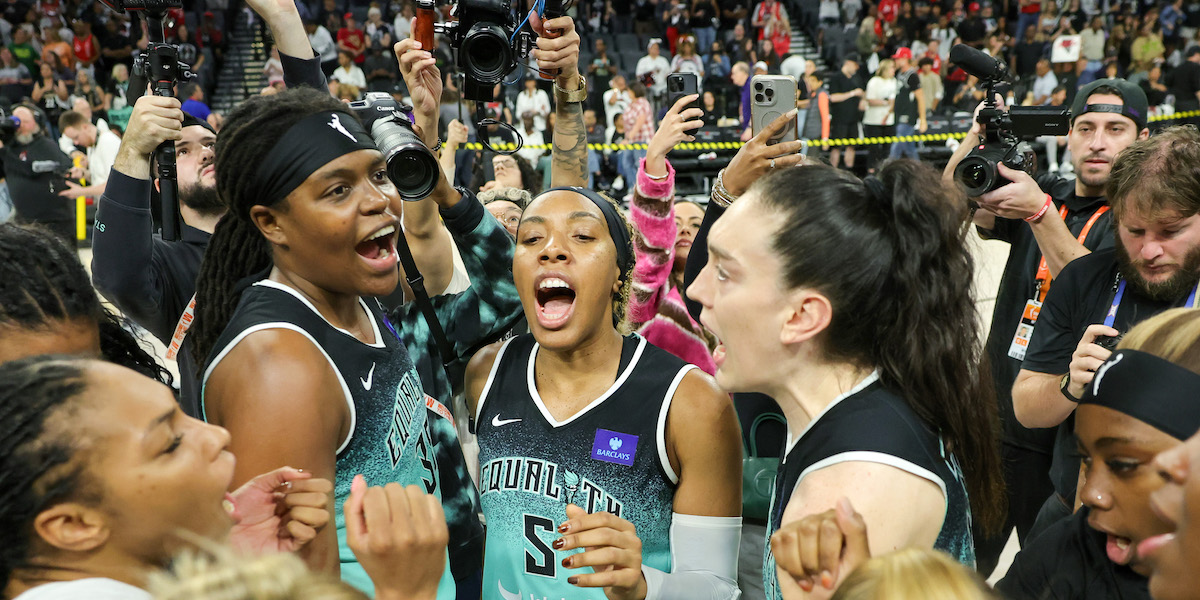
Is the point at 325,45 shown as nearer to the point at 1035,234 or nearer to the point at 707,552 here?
the point at 1035,234

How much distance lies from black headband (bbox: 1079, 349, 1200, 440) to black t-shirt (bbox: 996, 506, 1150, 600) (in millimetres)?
288

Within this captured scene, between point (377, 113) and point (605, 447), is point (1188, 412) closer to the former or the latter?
point (605, 447)

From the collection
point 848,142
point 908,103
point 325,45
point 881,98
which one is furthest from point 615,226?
point 325,45

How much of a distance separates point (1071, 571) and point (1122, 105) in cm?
266

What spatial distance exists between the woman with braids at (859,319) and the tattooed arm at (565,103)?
1.13 m

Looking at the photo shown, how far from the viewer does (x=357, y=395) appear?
5.98 feet

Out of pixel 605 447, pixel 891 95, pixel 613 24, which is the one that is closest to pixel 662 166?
pixel 605 447


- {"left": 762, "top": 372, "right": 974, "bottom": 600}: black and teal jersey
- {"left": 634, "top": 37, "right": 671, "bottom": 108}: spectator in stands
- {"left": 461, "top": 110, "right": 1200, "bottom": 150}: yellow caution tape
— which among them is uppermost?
{"left": 762, "top": 372, "right": 974, "bottom": 600}: black and teal jersey

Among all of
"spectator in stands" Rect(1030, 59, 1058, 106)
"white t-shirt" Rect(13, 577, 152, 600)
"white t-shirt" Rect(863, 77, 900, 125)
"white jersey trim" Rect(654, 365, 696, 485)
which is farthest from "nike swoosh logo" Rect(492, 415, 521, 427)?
"spectator in stands" Rect(1030, 59, 1058, 106)

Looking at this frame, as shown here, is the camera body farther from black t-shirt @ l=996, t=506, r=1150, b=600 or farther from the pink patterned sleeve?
black t-shirt @ l=996, t=506, r=1150, b=600

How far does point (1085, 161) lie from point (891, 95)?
1075cm

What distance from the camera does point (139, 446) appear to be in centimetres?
133

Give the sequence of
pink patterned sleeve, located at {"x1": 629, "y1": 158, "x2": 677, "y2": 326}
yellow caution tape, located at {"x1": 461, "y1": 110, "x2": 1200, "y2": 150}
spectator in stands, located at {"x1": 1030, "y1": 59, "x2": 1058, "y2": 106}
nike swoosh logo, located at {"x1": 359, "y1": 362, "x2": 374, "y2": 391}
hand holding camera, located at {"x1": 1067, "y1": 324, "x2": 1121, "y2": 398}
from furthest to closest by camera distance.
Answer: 1. spectator in stands, located at {"x1": 1030, "y1": 59, "x2": 1058, "y2": 106}
2. yellow caution tape, located at {"x1": 461, "y1": 110, "x2": 1200, "y2": 150}
3. pink patterned sleeve, located at {"x1": 629, "y1": 158, "x2": 677, "y2": 326}
4. hand holding camera, located at {"x1": 1067, "y1": 324, "x2": 1121, "y2": 398}
5. nike swoosh logo, located at {"x1": 359, "y1": 362, "x2": 374, "y2": 391}

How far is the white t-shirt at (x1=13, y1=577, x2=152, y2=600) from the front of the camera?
1240 millimetres
